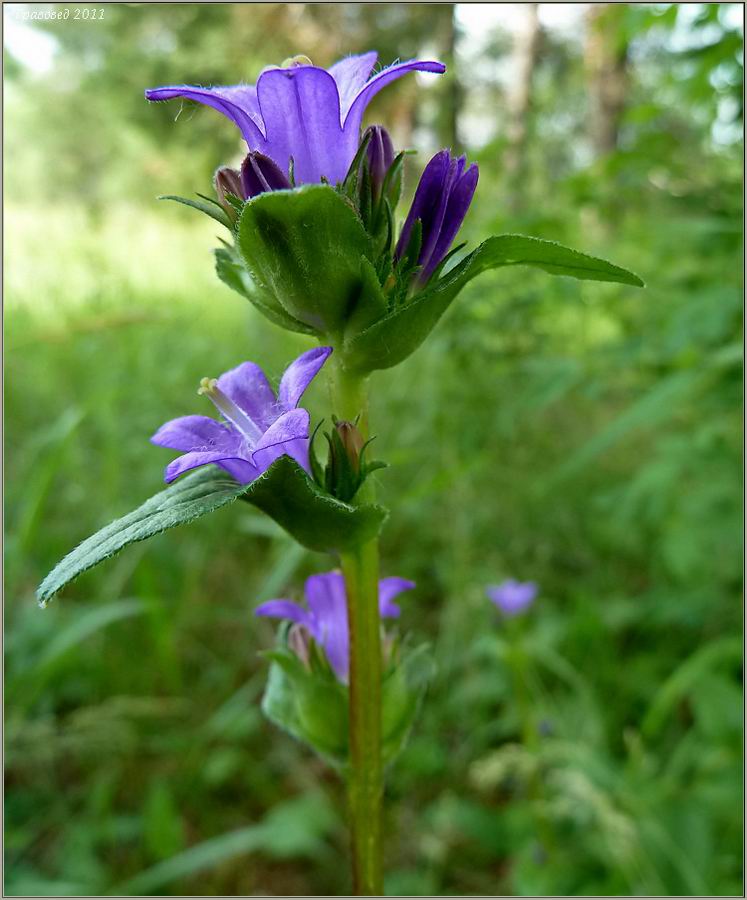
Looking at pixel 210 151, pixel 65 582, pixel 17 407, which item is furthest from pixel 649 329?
pixel 210 151

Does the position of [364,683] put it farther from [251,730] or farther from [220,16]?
[220,16]

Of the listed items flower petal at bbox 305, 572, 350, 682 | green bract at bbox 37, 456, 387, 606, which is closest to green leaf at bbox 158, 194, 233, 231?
green bract at bbox 37, 456, 387, 606

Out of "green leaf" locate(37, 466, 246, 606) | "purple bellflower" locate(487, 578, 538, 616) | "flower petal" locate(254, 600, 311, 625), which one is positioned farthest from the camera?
"purple bellflower" locate(487, 578, 538, 616)

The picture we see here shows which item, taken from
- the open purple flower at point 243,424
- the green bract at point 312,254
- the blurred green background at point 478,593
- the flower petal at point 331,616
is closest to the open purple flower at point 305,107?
the green bract at point 312,254

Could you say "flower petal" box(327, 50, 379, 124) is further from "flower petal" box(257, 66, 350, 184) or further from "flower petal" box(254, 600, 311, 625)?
"flower petal" box(254, 600, 311, 625)

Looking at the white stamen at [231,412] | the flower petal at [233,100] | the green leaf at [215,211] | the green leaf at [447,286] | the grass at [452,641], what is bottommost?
the grass at [452,641]

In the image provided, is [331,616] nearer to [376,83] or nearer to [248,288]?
[248,288]

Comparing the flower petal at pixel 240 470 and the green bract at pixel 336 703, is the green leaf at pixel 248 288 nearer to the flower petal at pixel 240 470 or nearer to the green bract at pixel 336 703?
the flower petal at pixel 240 470
